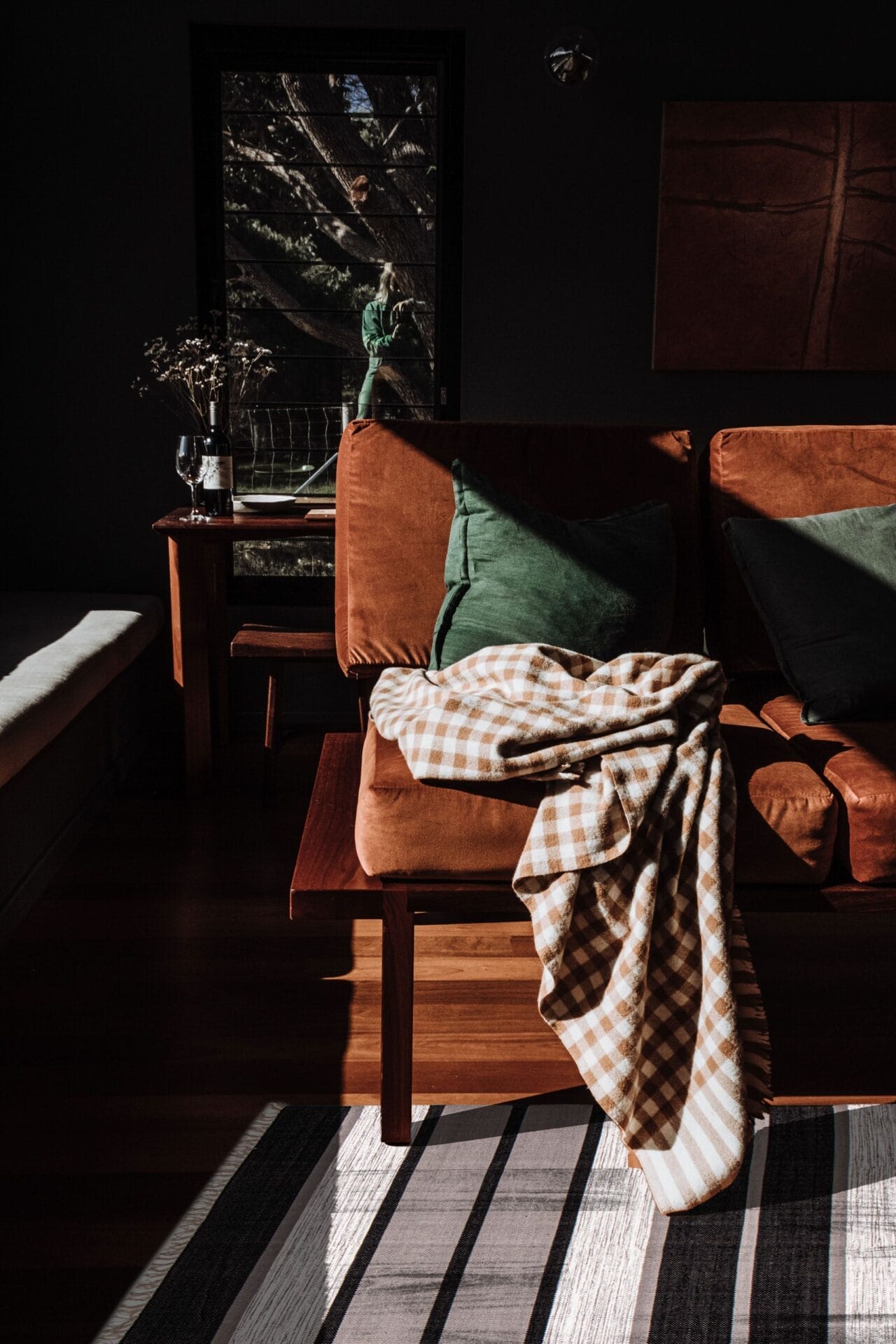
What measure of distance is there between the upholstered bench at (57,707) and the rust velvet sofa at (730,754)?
2.13 ft

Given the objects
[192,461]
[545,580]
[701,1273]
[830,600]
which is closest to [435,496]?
[545,580]

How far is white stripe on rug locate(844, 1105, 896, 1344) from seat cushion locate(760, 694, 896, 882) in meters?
0.40

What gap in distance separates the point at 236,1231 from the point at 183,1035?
21.6 inches

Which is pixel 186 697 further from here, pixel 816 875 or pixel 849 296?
pixel 849 296

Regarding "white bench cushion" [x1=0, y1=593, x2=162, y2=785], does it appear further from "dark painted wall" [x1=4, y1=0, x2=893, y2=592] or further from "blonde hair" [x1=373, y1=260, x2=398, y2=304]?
"blonde hair" [x1=373, y1=260, x2=398, y2=304]

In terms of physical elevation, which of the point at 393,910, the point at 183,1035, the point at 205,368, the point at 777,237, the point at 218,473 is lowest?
the point at 183,1035

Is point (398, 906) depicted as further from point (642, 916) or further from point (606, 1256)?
point (606, 1256)

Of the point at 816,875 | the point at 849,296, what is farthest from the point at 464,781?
the point at 849,296

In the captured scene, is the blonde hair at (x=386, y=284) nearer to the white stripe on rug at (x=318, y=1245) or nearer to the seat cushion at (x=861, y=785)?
the seat cushion at (x=861, y=785)

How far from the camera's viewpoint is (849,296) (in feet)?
12.5

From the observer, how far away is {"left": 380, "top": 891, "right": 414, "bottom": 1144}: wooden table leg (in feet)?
5.55

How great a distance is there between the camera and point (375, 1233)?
1549 mm

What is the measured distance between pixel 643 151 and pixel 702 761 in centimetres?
280

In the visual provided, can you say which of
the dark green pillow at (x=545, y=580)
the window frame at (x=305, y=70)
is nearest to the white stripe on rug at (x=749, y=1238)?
the dark green pillow at (x=545, y=580)
